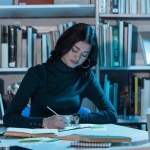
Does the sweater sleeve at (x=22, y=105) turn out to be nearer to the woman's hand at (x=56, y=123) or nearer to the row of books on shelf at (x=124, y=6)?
the woman's hand at (x=56, y=123)

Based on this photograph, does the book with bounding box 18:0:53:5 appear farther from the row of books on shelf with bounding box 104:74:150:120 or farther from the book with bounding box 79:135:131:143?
the book with bounding box 79:135:131:143

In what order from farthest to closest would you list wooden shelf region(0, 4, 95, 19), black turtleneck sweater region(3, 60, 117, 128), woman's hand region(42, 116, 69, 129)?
1. wooden shelf region(0, 4, 95, 19)
2. black turtleneck sweater region(3, 60, 117, 128)
3. woman's hand region(42, 116, 69, 129)

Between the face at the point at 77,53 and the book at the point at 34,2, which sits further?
the book at the point at 34,2

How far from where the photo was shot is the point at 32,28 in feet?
9.92

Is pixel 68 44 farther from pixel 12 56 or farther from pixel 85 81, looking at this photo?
pixel 12 56

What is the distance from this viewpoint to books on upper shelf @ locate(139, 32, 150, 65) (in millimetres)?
2943

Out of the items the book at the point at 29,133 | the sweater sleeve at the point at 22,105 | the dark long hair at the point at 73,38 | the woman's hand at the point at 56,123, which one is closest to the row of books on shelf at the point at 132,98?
the dark long hair at the point at 73,38

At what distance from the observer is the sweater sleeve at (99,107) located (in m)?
2.19

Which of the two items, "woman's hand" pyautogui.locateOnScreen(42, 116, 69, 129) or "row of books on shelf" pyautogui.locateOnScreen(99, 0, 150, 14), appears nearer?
"woman's hand" pyautogui.locateOnScreen(42, 116, 69, 129)

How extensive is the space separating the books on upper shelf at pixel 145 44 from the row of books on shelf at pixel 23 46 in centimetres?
56

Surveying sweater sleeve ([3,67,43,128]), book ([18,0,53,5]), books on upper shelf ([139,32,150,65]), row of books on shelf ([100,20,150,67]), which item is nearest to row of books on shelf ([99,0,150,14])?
row of books on shelf ([100,20,150,67])

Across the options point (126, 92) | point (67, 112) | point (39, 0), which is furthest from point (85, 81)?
point (39, 0)

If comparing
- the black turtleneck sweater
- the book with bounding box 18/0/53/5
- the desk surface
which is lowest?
the desk surface

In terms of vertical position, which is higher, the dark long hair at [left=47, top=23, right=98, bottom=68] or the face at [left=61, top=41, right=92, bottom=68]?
the dark long hair at [left=47, top=23, right=98, bottom=68]
